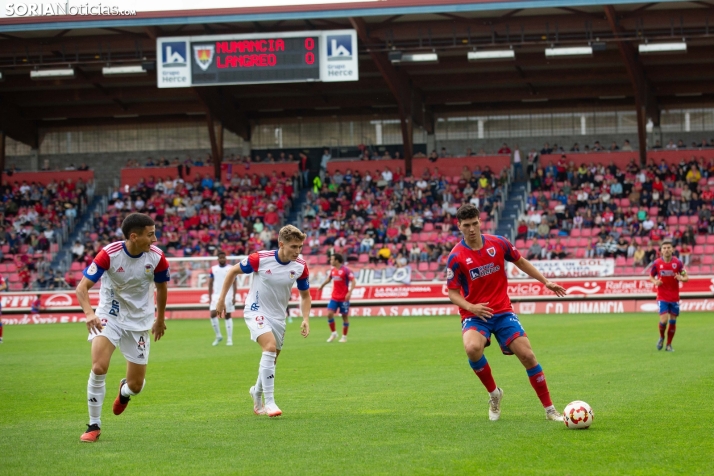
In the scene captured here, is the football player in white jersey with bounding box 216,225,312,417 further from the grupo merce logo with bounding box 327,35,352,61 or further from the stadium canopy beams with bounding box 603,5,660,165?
the stadium canopy beams with bounding box 603,5,660,165

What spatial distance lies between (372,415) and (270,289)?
1.86m

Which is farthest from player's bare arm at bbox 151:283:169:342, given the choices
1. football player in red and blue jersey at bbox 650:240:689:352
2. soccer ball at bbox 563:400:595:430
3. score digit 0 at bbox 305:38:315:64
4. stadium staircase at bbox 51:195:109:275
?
stadium staircase at bbox 51:195:109:275

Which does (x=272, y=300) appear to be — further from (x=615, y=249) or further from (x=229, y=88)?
(x=229, y=88)

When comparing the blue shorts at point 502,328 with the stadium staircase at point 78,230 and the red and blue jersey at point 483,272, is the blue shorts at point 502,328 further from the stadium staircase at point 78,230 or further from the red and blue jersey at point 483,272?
the stadium staircase at point 78,230

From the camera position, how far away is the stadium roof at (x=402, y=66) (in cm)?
3500

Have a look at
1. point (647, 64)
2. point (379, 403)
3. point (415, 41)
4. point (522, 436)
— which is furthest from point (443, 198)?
point (522, 436)

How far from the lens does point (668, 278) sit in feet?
59.8

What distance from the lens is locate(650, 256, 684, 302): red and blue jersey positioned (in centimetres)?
1809

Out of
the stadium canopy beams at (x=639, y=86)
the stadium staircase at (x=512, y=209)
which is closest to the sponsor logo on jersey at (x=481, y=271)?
the stadium canopy beams at (x=639, y=86)

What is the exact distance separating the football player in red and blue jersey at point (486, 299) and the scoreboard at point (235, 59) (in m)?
25.1

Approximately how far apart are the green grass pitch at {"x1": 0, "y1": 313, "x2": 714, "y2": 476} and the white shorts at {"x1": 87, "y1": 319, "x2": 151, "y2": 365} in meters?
0.77

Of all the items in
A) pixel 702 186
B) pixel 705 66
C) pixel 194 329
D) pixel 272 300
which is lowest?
pixel 194 329

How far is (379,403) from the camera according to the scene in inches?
436

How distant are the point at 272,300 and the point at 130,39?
30.3m
